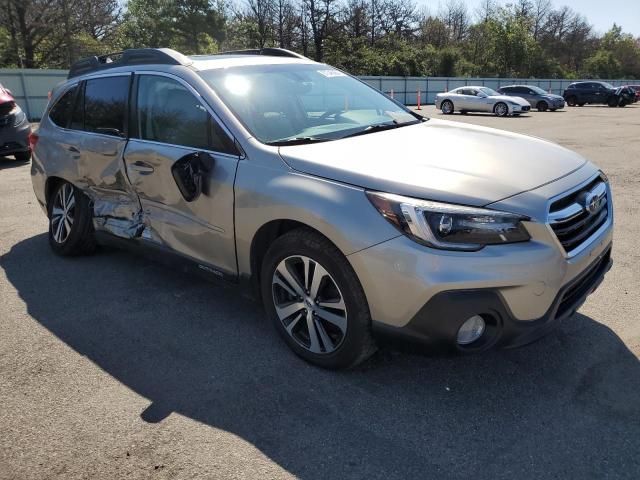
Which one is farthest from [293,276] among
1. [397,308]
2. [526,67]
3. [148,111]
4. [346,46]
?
[526,67]

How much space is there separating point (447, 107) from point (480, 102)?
1946 mm

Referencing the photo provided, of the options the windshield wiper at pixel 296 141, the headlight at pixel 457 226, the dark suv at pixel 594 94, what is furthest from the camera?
the dark suv at pixel 594 94

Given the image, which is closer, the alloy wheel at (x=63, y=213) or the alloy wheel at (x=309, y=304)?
the alloy wheel at (x=309, y=304)

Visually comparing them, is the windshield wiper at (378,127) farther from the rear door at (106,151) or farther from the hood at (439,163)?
the rear door at (106,151)

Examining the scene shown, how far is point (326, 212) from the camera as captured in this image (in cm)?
278

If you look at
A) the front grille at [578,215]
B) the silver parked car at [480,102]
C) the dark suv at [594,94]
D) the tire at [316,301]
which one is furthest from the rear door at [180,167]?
the dark suv at [594,94]

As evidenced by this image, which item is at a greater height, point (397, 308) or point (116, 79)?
point (116, 79)

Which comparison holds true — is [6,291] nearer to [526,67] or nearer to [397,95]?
[397,95]

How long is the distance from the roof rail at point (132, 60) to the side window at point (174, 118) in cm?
15

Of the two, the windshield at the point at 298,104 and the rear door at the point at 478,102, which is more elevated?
the windshield at the point at 298,104

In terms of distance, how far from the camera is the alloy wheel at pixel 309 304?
2953 millimetres

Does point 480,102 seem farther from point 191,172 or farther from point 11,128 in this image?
point 191,172

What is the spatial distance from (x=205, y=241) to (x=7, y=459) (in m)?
1.64

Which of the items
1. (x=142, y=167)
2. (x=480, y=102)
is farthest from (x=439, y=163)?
(x=480, y=102)
